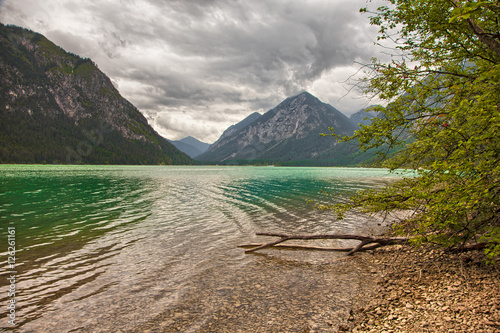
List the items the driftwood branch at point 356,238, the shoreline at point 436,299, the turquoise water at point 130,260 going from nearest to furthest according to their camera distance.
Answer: the shoreline at point 436,299 → the turquoise water at point 130,260 → the driftwood branch at point 356,238

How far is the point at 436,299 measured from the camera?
26.4 ft

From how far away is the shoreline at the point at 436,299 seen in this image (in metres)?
6.74

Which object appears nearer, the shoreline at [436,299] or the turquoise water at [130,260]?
the shoreline at [436,299]

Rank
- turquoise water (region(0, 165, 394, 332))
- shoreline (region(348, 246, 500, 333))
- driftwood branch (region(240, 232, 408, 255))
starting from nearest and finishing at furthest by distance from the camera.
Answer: shoreline (region(348, 246, 500, 333)), turquoise water (region(0, 165, 394, 332)), driftwood branch (region(240, 232, 408, 255))

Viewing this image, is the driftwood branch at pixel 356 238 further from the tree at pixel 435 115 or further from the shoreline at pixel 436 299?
the tree at pixel 435 115

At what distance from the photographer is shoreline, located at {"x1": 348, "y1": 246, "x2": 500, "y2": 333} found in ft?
22.1

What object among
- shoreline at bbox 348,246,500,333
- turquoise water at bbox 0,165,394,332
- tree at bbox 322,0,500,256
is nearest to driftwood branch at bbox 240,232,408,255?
turquoise water at bbox 0,165,394,332

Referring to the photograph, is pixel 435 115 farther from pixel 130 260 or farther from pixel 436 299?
pixel 130 260

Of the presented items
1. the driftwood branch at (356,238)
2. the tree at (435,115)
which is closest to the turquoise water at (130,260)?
the driftwood branch at (356,238)

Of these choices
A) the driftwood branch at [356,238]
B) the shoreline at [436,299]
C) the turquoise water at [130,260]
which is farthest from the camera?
the driftwood branch at [356,238]

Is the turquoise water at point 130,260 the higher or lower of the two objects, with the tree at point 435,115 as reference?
lower

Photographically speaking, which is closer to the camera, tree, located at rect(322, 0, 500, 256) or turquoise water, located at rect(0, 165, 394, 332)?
tree, located at rect(322, 0, 500, 256)

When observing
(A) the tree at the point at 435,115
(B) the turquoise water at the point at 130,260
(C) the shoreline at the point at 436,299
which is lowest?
(B) the turquoise water at the point at 130,260

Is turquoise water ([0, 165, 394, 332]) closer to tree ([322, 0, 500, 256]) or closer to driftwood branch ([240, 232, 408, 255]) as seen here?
driftwood branch ([240, 232, 408, 255])
